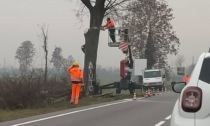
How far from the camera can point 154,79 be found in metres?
46.8

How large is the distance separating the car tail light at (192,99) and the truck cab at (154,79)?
1620 inches

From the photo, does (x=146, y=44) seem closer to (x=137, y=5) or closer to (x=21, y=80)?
(x=137, y=5)

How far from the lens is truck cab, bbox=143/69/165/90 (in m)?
45.8

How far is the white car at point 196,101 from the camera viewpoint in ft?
14.4

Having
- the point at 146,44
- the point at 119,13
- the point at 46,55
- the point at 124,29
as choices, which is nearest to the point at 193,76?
the point at 124,29

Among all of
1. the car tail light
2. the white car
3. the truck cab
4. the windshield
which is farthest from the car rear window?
the windshield

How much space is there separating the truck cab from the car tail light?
135 feet

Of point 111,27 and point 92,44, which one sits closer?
point 111,27

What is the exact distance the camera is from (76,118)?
13.8m

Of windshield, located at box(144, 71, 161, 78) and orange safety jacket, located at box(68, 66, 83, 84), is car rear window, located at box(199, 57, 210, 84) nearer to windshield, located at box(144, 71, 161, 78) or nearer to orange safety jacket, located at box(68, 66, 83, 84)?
orange safety jacket, located at box(68, 66, 83, 84)

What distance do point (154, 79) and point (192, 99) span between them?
4266cm

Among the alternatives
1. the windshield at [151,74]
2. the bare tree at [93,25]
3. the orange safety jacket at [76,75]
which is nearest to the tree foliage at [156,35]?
the windshield at [151,74]

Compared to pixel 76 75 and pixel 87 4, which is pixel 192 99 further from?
pixel 87 4

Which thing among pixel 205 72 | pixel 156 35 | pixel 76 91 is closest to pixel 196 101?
pixel 205 72
